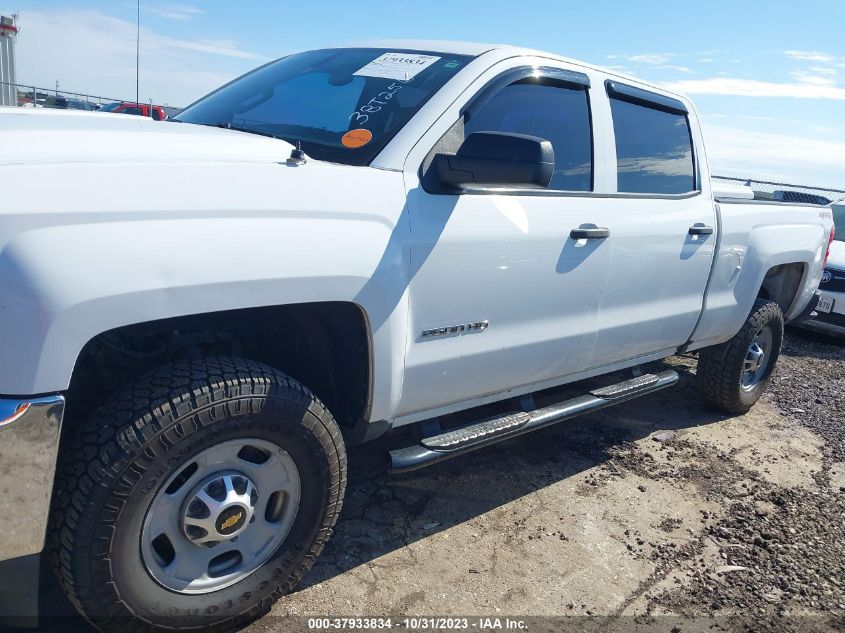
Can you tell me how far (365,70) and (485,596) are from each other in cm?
222

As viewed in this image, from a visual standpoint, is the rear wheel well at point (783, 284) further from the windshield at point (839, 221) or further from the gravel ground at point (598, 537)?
the windshield at point (839, 221)

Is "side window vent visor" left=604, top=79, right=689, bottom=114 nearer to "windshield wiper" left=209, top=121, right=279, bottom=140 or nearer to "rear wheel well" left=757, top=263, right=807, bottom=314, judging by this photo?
"rear wheel well" left=757, top=263, right=807, bottom=314

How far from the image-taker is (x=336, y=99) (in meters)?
3.02

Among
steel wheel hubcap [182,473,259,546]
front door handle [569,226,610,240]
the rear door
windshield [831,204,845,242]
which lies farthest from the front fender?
windshield [831,204,845,242]

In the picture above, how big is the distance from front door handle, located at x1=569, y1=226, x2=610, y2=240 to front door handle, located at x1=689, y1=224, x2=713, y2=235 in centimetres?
89

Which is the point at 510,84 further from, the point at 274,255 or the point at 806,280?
the point at 806,280

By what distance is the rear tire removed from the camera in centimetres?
482

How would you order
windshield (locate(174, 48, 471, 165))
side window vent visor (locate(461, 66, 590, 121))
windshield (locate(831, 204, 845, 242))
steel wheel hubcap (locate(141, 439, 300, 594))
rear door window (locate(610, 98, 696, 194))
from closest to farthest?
steel wheel hubcap (locate(141, 439, 300, 594)) < windshield (locate(174, 48, 471, 165)) < side window vent visor (locate(461, 66, 590, 121)) < rear door window (locate(610, 98, 696, 194)) < windshield (locate(831, 204, 845, 242))

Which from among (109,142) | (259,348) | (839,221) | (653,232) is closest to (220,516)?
(259,348)

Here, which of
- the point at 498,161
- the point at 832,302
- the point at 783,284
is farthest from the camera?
the point at 832,302

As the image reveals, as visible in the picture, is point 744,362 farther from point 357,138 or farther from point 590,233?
point 357,138

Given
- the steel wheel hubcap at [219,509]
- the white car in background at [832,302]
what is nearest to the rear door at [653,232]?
the steel wheel hubcap at [219,509]

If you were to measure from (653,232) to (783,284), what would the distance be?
217 cm

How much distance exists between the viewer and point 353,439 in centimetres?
267
